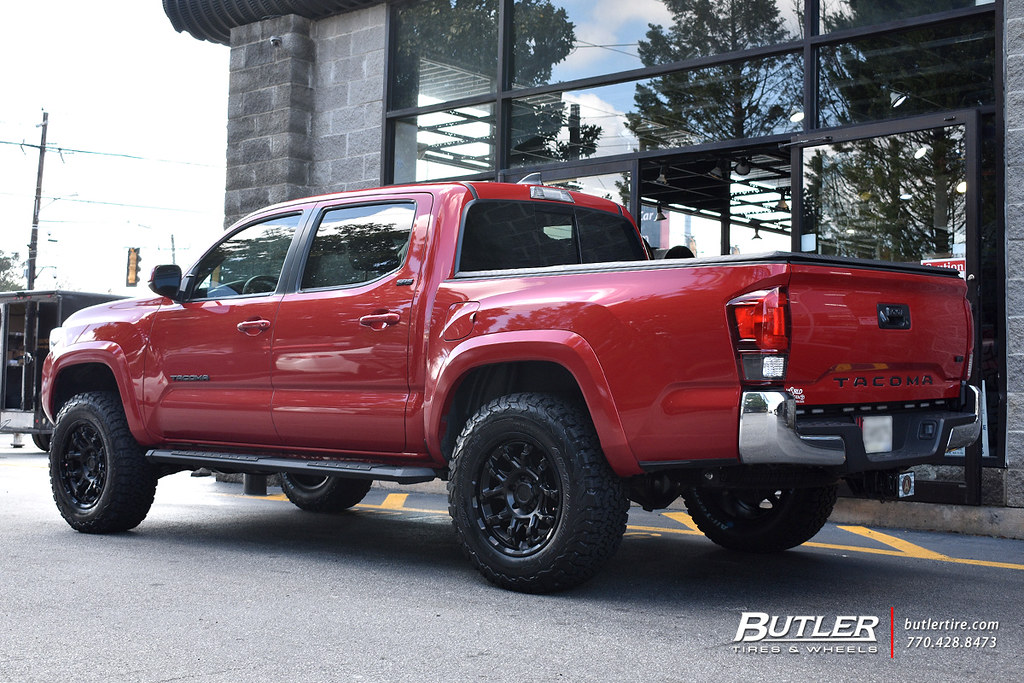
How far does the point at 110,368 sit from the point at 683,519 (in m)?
4.17

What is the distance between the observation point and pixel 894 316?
4.71 metres

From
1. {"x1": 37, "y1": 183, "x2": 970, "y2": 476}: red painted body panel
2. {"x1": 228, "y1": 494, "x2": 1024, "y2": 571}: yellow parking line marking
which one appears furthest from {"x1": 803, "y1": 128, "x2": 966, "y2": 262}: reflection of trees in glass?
{"x1": 37, "y1": 183, "x2": 970, "y2": 476}: red painted body panel

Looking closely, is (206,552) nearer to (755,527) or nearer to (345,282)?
(345,282)

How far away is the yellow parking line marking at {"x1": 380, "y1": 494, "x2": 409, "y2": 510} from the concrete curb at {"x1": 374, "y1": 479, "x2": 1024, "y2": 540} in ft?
11.1

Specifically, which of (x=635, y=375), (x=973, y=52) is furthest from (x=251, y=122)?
(x=635, y=375)

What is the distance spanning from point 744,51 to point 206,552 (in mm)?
5991

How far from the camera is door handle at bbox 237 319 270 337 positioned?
6.13m

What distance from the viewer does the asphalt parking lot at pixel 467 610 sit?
12.3 feet

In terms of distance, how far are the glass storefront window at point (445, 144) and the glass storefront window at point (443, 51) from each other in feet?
0.62

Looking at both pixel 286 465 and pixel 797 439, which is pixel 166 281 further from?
pixel 797 439

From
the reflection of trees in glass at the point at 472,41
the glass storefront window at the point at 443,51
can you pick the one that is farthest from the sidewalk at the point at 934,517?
the glass storefront window at the point at 443,51

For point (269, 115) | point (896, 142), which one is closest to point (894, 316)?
point (896, 142)

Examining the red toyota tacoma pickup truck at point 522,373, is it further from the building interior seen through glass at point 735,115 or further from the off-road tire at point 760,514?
the building interior seen through glass at point 735,115

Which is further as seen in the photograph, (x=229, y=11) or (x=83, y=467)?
(x=229, y=11)
